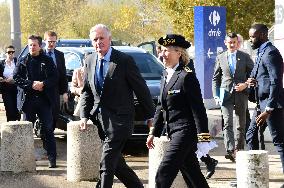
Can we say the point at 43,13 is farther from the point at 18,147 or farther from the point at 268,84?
the point at 268,84

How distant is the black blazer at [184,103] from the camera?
6406mm

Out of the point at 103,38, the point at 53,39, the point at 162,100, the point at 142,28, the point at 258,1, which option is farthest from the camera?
the point at 142,28

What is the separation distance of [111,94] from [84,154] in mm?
2406

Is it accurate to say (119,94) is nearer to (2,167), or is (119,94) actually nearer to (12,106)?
(2,167)

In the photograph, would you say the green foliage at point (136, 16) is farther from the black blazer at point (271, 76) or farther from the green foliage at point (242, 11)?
the black blazer at point (271, 76)

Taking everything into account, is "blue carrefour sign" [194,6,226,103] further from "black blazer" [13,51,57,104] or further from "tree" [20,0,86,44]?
"tree" [20,0,86,44]

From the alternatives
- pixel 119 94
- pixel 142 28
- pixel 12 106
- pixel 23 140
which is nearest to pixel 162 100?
pixel 119 94

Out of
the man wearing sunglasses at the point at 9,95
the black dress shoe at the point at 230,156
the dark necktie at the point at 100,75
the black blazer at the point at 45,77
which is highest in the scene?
the dark necktie at the point at 100,75

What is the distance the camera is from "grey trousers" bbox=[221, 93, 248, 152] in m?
10.1

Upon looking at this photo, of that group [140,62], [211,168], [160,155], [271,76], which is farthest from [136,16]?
[271,76]

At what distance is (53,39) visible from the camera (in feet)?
36.6

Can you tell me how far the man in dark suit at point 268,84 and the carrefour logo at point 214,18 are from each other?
9.72m

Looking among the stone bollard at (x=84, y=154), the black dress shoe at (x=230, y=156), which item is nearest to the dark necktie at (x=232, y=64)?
the black dress shoe at (x=230, y=156)

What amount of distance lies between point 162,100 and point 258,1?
25229 mm
